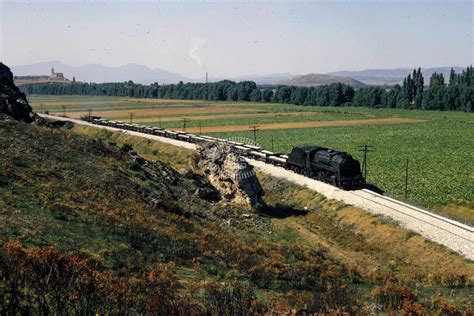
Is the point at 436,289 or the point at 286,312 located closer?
the point at 286,312

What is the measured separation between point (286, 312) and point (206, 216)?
22746 mm

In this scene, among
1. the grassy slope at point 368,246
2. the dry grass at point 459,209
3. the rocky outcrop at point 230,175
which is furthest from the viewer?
the rocky outcrop at point 230,175

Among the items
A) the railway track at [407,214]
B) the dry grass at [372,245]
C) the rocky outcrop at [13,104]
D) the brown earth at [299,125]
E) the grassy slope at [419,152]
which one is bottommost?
the dry grass at [372,245]

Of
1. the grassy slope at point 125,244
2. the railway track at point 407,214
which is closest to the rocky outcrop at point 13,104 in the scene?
the grassy slope at point 125,244

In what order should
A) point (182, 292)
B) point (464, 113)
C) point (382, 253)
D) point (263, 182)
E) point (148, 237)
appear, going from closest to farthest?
1. point (182, 292)
2. point (148, 237)
3. point (382, 253)
4. point (263, 182)
5. point (464, 113)

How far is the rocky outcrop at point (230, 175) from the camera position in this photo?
142 feet

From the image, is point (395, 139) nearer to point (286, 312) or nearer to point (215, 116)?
point (215, 116)

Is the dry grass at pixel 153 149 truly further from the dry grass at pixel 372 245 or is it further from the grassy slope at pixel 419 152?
the dry grass at pixel 372 245

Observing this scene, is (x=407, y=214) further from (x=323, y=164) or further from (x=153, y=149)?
(x=153, y=149)

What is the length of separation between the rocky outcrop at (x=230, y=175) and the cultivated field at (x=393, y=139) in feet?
45.7

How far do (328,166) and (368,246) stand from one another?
1499 cm

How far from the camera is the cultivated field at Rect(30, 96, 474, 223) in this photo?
47594 millimetres

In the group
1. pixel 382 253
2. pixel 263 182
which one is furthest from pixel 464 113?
pixel 382 253

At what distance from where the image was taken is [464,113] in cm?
14450
